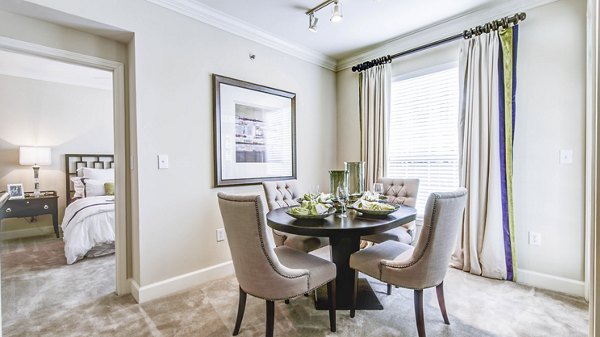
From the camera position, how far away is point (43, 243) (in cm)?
405

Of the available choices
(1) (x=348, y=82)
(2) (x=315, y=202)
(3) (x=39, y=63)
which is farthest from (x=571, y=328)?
(3) (x=39, y=63)

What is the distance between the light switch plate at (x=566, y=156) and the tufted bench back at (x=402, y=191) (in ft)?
3.82

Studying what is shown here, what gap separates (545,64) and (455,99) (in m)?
0.76

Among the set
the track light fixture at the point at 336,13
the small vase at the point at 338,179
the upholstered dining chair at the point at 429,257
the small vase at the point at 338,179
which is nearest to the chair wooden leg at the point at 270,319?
the upholstered dining chair at the point at 429,257

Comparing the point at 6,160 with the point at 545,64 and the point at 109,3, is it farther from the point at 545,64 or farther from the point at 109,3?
the point at 545,64

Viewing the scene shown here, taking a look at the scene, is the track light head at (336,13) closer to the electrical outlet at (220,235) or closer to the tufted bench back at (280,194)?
the tufted bench back at (280,194)

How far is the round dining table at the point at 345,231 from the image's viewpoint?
5.69ft

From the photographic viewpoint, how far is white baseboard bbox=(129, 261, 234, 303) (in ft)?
7.73

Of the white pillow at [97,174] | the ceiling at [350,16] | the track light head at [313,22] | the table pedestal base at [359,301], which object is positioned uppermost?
the ceiling at [350,16]

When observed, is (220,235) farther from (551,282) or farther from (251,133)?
(551,282)

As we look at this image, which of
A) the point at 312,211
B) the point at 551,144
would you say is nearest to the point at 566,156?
the point at 551,144

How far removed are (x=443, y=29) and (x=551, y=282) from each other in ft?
8.69

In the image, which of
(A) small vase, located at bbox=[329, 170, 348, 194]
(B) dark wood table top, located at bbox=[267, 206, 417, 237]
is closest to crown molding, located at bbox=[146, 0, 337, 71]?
(A) small vase, located at bbox=[329, 170, 348, 194]

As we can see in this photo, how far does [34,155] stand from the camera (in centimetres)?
434
